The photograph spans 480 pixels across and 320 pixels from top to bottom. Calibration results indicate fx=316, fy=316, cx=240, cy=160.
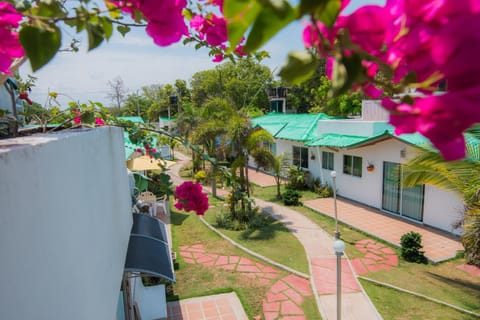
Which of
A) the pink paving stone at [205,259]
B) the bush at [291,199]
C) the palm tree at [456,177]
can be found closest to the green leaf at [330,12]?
the palm tree at [456,177]

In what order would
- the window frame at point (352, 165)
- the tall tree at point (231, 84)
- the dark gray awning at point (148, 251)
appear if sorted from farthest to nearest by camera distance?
the tall tree at point (231, 84) → the window frame at point (352, 165) → the dark gray awning at point (148, 251)

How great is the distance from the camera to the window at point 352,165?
46.0 feet

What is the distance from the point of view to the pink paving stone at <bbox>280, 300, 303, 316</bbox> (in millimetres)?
6914

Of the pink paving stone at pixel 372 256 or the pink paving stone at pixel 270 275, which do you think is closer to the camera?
the pink paving stone at pixel 270 275

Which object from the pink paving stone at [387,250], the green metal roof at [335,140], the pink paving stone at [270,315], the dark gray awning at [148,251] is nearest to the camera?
the dark gray awning at [148,251]

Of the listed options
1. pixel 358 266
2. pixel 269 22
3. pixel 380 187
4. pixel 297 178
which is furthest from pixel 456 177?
pixel 297 178

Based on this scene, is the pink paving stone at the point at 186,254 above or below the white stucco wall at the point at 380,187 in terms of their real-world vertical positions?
below

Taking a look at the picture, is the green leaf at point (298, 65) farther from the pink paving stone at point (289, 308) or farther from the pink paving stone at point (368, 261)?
the pink paving stone at point (368, 261)

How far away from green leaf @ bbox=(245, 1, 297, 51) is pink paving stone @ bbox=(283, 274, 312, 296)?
792cm

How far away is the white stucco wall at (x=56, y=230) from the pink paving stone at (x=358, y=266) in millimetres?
6941

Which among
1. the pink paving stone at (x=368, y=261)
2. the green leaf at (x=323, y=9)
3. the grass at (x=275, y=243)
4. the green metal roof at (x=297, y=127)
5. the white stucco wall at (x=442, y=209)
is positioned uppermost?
the green leaf at (x=323, y=9)

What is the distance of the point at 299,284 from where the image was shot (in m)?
7.98

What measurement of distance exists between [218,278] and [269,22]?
8.58m

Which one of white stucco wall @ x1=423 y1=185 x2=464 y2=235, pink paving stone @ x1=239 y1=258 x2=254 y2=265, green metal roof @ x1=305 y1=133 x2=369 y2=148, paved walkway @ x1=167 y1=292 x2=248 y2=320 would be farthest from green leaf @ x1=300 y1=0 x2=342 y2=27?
green metal roof @ x1=305 y1=133 x2=369 y2=148
